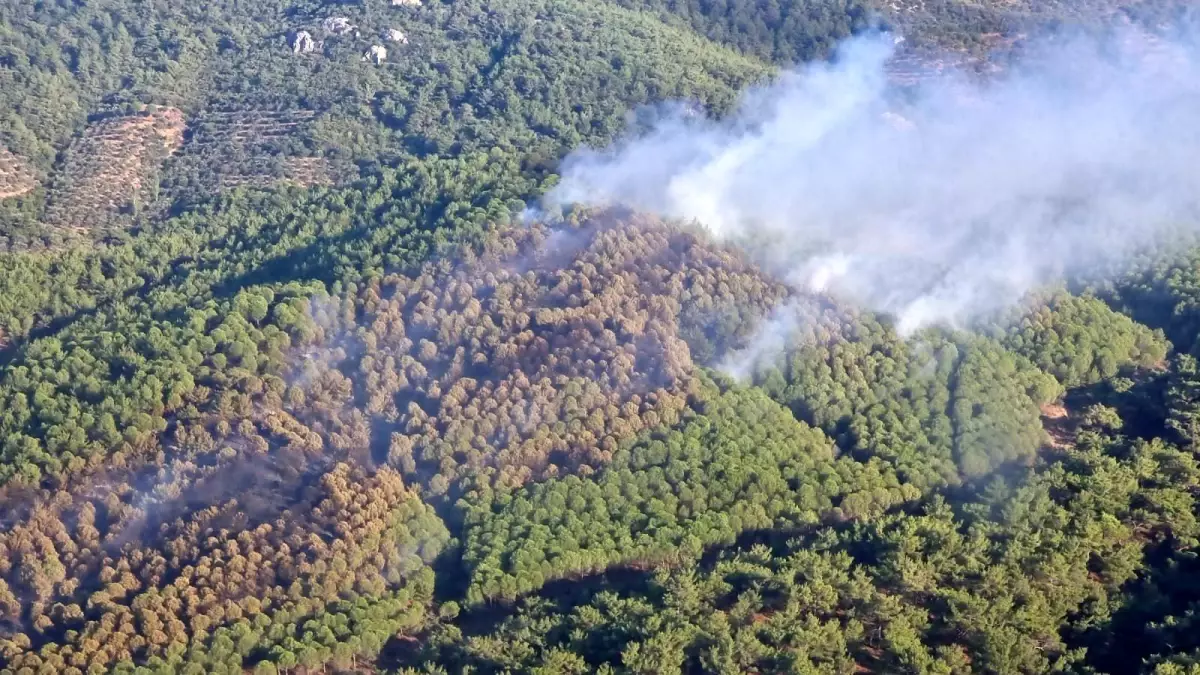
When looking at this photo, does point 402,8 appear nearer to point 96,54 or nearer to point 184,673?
point 96,54

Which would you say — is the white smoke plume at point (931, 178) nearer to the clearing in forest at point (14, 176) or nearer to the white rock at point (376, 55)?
the white rock at point (376, 55)

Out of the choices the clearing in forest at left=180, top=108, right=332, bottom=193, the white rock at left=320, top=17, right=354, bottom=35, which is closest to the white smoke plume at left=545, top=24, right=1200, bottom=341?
the clearing in forest at left=180, top=108, right=332, bottom=193

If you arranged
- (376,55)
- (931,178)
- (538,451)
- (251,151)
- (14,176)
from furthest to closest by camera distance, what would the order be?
(376,55) < (251,151) < (14,176) < (931,178) < (538,451)

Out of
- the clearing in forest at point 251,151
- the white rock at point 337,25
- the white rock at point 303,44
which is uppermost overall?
the white rock at point 337,25

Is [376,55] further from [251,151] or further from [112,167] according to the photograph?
[112,167]

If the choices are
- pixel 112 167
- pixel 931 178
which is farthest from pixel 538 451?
pixel 112 167

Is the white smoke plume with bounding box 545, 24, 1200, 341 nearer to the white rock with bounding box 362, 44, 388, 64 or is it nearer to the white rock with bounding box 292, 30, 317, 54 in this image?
the white rock with bounding box 362, 44, 388, 64

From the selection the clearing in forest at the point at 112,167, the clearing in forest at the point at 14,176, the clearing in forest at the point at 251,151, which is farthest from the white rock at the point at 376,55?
the clearing in forest at the point at 14,176
